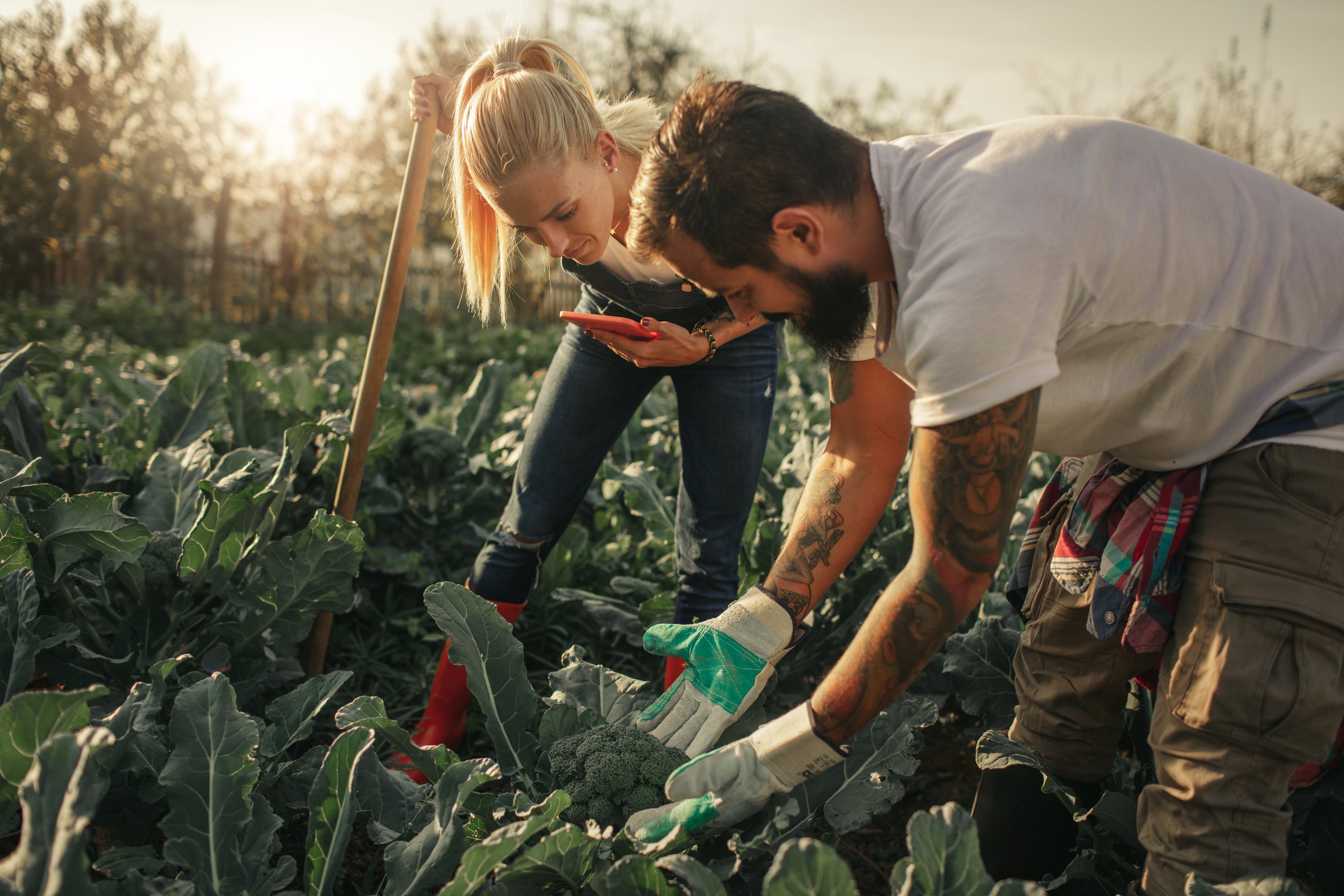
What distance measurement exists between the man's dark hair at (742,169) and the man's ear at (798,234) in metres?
0.01

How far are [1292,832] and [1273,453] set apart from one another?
3.79 feet

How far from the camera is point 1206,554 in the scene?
58.7 inches

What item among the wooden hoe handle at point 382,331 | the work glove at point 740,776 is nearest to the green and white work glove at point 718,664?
the work glove at point 740,776

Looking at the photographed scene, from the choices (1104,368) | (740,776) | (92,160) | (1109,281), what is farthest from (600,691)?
(92,160)

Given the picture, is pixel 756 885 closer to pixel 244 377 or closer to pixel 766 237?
pixel 766 237

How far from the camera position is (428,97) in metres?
2.46

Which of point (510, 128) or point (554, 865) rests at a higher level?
point (510, 128)

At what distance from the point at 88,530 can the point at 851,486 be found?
6.36 ft

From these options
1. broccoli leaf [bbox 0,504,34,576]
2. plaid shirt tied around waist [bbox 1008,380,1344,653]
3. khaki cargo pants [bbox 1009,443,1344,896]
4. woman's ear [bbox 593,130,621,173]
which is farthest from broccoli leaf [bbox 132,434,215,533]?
khaki cargo pants [bbox 1009,443,1344,896]

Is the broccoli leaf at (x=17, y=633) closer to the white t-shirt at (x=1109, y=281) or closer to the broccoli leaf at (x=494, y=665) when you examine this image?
the broccoli leaf at (x=494, y=665)

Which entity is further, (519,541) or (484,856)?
(519,541)

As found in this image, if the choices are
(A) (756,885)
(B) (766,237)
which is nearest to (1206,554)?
(B) (766,237)

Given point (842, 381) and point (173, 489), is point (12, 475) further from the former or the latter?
point (842, 381)

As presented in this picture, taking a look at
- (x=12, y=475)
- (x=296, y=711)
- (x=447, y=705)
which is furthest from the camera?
(x=447, y=705)
